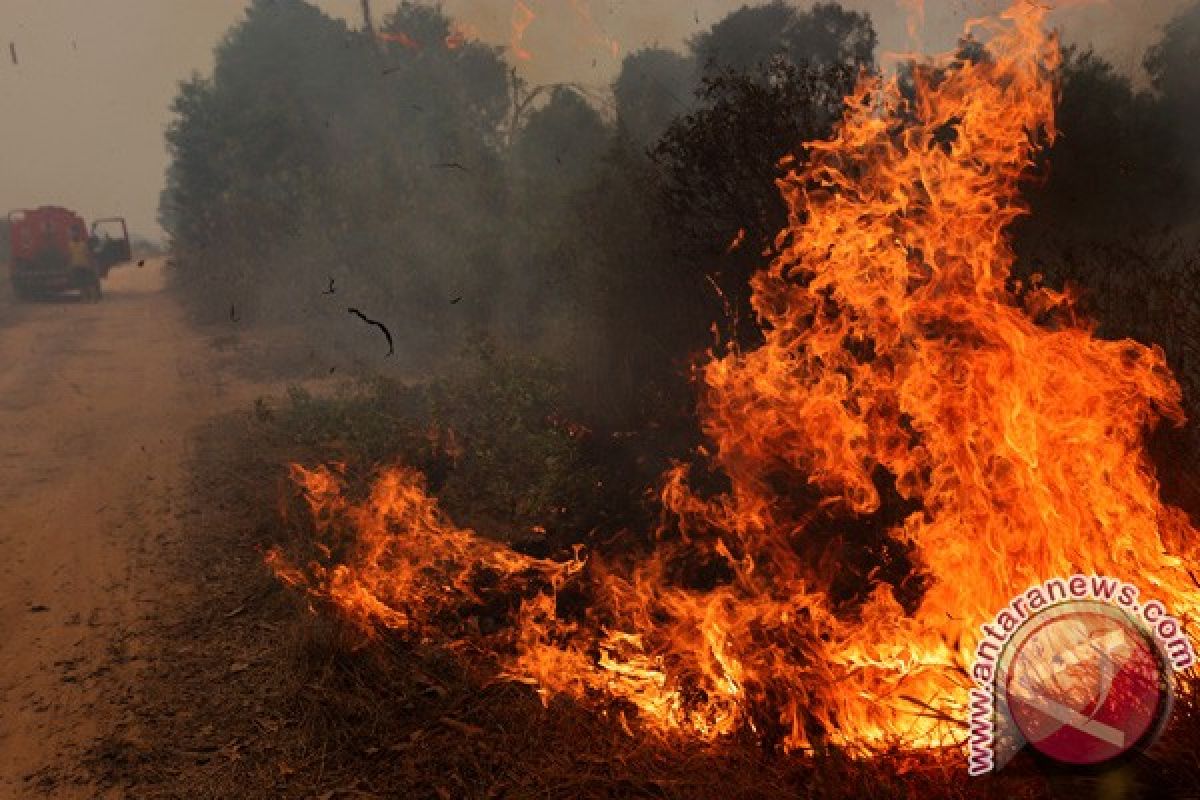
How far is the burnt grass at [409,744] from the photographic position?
450 cm

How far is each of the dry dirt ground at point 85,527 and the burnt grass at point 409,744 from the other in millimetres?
331

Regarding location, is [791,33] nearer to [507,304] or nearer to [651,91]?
[651,91]

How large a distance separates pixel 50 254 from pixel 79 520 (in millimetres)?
23337

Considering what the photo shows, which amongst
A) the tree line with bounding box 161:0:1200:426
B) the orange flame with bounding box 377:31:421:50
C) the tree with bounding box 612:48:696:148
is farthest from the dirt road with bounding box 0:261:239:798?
the orange flame with bounding box 377:31:421:50

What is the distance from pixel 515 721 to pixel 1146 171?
1917cm

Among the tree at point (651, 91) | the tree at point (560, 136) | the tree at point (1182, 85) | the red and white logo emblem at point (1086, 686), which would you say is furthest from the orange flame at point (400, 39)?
the red and white logo emblem at point (1086, 686)

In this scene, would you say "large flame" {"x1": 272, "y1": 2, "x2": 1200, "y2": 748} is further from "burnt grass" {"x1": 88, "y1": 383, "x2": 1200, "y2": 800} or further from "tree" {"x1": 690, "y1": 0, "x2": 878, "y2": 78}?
"tree" {"x1": 690, "y1": 0, "x2": 878, "y2": 78}

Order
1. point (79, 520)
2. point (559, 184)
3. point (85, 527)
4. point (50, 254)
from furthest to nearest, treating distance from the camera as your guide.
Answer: point (50, 254), point (559, 184), point (79, 520), point (85, 527)

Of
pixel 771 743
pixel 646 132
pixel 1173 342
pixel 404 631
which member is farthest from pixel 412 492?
pixel 646 132

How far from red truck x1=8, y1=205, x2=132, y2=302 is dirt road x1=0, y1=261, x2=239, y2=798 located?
24.6ft

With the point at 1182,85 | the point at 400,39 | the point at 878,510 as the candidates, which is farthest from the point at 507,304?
the point at 400,39

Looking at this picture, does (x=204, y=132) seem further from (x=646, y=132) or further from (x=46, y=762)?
(x=46, y=762)

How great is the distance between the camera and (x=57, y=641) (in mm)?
7418

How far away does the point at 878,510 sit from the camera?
24.0 ft
